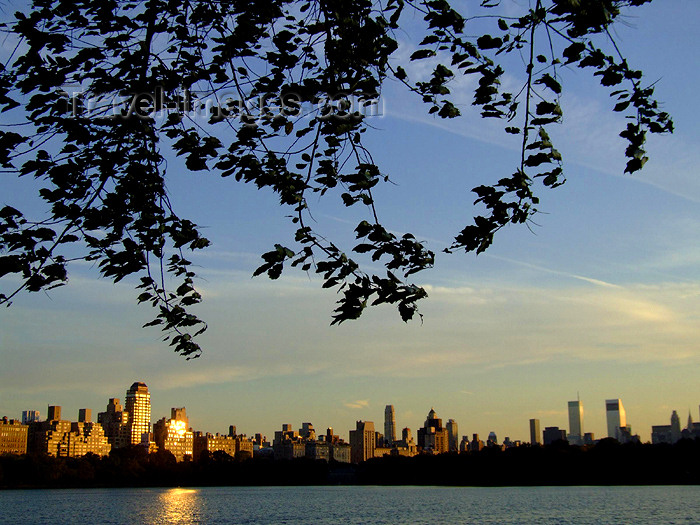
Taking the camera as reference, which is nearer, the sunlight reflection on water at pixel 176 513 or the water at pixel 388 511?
the water at pixel 388 511

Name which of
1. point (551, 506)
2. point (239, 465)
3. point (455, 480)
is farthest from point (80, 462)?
point (551, 506)

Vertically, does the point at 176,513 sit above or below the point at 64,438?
below

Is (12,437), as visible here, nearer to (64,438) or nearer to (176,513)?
(64,438)

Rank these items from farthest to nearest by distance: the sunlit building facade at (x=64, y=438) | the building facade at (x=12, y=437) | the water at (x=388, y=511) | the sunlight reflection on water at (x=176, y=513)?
1. the sunlit building facade at (x=64, y=438)
2. the building facade at (x=12, y=437)
3. the sunlight reflection on water at (x=176, y=513)
4. the water at (x=388, y=511)

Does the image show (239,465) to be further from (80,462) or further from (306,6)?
(306,6)

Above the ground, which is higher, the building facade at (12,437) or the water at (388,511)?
the building facade at (12,437)

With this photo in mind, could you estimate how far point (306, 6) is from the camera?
6539 millimetres

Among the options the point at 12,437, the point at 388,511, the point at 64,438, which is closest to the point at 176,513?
the point at 388,511

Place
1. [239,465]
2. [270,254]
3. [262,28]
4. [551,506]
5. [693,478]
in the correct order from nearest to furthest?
[270,254] → [262,28] → [551,506] → [693,478] → [239,465]

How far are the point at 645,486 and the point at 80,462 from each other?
85.5 m

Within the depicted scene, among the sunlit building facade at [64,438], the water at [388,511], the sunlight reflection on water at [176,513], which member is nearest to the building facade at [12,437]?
the sunlit building facade at [64,438]

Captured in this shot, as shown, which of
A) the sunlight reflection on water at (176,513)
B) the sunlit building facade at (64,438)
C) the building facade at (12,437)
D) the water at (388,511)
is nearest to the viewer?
the water at (388,511)

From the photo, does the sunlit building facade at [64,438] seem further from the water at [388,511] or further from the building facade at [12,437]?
the water at [388,511]

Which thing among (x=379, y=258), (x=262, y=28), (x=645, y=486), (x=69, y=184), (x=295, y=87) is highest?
(x=262, y=28)
